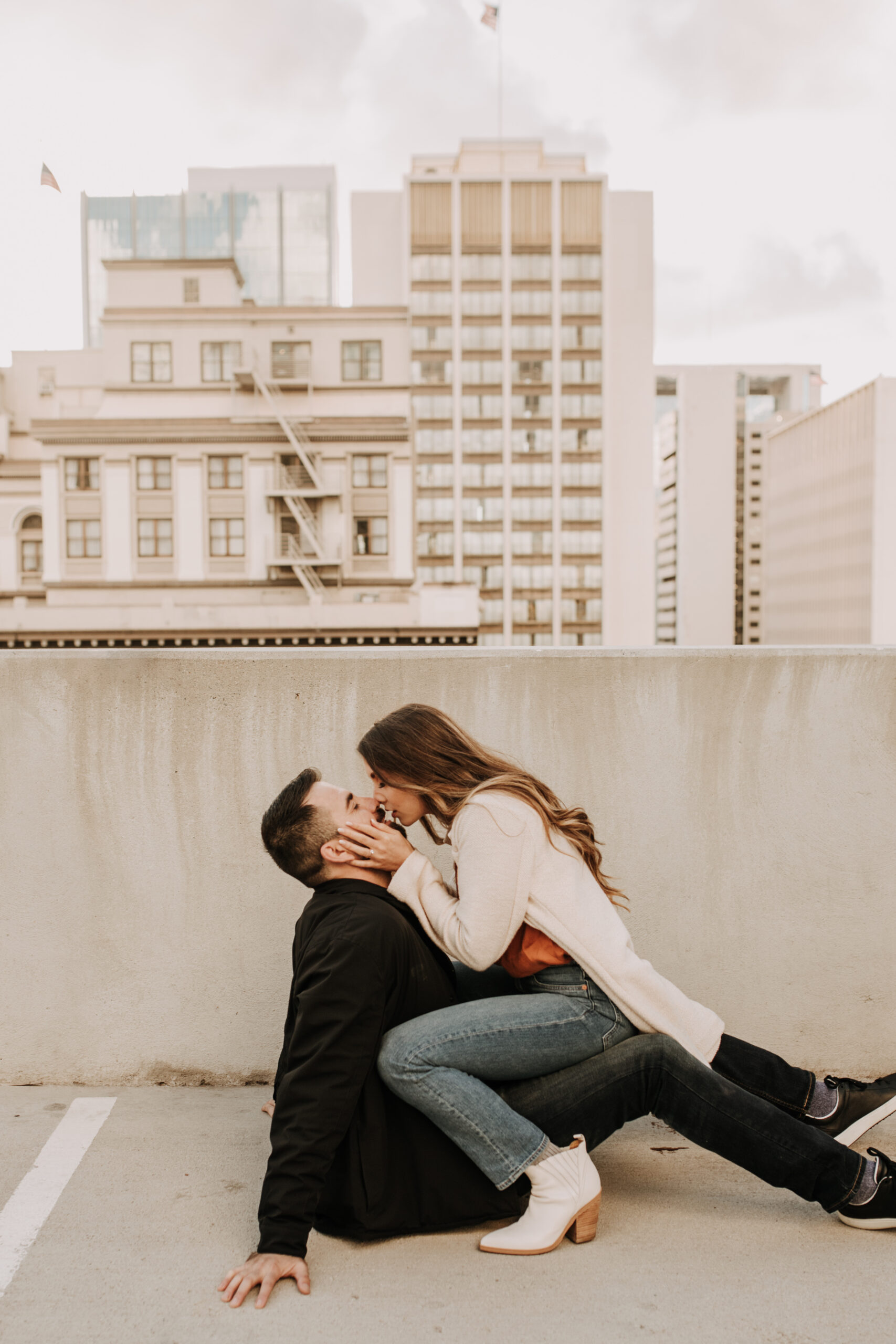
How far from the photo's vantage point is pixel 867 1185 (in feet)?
6.81

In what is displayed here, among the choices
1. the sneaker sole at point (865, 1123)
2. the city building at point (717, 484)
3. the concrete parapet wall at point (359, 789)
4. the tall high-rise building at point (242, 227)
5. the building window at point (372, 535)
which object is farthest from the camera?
the city building at point (717, 484)

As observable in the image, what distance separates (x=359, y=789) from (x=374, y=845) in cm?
88

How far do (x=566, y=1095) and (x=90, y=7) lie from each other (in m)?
71.0

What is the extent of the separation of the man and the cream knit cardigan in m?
0.07

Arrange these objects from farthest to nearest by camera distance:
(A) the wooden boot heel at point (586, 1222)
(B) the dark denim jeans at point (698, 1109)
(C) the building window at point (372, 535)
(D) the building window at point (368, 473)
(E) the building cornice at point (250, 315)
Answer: (E) the building cornice at point (250, 315)
(D) the building window at point (368, 473)
(C) the building window at point (372, 535)
(A) the wooden boot heel at point (586, 1222)
(B) the dark denim jeans at point (698, 1109)

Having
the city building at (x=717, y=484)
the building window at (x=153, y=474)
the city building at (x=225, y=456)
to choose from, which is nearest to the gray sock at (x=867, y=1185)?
the city building at (x=225, y=456)

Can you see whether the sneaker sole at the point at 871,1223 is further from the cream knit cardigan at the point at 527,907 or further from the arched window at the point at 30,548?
the arched window at the point at 30,548

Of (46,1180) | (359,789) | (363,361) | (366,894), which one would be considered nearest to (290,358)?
(363,361)

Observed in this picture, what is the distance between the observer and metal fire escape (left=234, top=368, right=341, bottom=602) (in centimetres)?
4938

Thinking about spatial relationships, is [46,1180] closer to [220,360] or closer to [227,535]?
[227,535]

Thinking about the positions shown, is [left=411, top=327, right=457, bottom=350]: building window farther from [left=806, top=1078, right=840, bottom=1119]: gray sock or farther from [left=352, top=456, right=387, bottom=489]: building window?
[left=806, top=1078, right=840, bottom=1119]: gray sock

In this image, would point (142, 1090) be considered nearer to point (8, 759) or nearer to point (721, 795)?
point (8, 759)

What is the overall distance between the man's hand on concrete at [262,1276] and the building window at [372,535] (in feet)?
162

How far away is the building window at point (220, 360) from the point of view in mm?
52125
